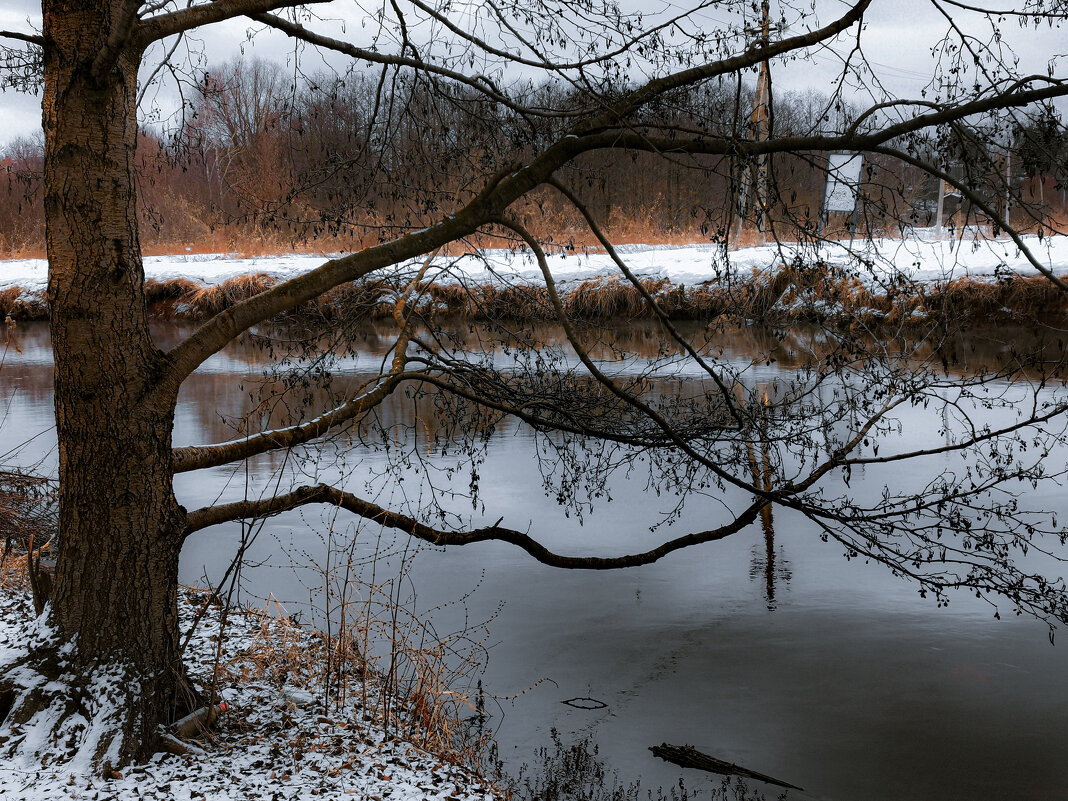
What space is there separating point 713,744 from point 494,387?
2.07 m

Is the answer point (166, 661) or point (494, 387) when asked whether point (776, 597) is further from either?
point (166, 661)

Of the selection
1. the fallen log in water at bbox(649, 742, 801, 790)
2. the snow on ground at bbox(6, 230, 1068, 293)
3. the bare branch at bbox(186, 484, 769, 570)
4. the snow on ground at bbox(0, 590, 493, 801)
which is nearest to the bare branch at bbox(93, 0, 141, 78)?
the bare branch at bbox(186, 484, 769, 570)

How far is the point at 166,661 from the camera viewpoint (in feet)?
11.1

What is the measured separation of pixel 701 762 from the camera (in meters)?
4.24

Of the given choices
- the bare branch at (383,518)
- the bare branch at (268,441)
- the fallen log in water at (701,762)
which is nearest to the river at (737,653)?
the fallen log in water at (701,762)

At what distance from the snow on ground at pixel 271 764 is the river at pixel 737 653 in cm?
64

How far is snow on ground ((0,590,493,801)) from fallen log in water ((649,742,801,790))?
1112 mm

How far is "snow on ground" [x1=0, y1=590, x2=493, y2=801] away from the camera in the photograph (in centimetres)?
304

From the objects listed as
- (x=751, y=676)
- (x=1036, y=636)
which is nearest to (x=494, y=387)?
(x=751, y=676)

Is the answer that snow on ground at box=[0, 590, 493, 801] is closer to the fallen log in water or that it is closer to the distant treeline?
the fallen log in water

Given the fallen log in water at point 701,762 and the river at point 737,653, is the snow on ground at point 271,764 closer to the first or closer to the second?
the river at point 737,653

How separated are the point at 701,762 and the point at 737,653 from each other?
1377 mm

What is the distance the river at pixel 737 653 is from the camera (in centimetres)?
434

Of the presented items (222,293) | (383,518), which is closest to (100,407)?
(383,518)
